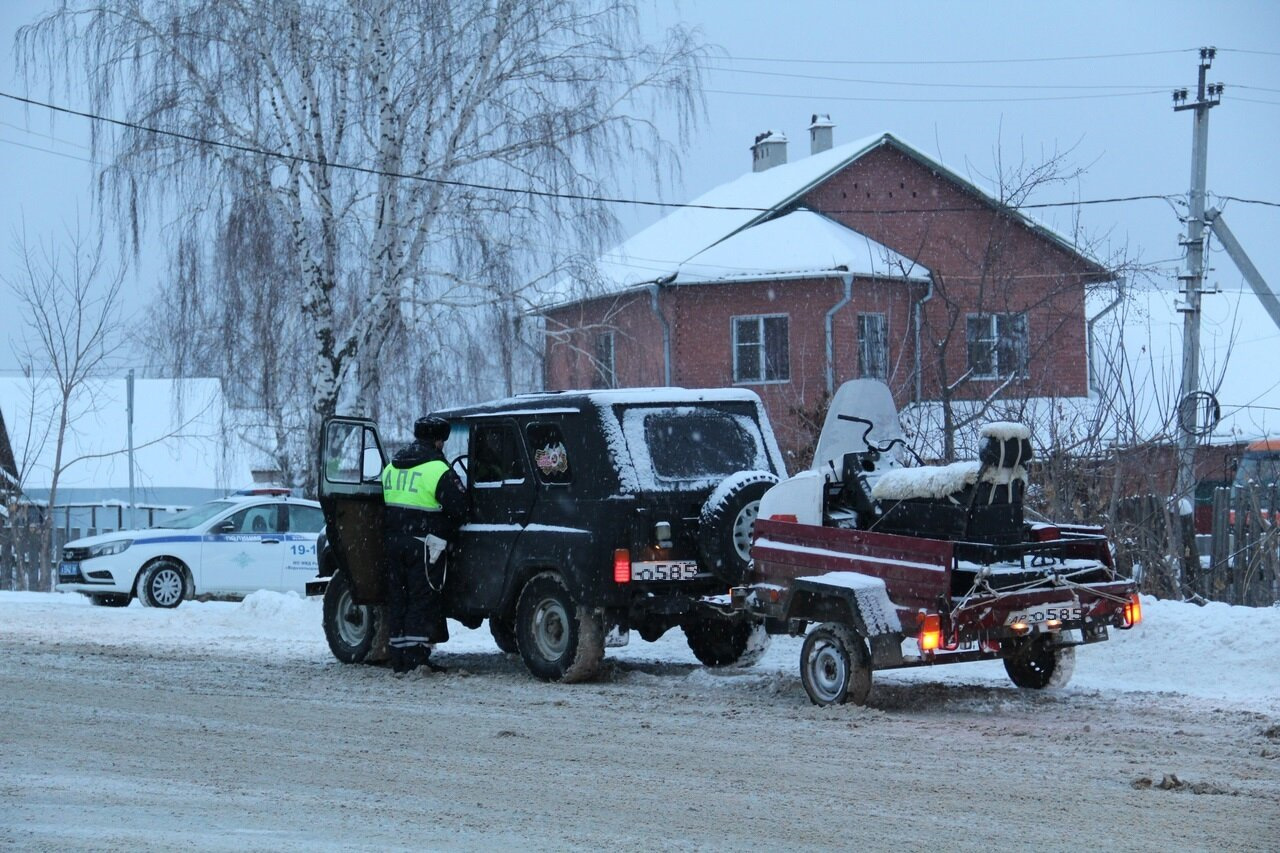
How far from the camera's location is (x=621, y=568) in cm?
1089

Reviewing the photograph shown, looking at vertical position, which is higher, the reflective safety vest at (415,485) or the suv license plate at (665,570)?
the reflective safety vest at (415,485)

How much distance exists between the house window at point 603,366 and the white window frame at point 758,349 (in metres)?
2.59

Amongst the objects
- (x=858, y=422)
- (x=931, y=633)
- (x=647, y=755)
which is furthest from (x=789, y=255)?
(x=647, y=755)

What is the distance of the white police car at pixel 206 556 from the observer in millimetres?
20250

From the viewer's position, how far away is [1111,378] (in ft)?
54.7

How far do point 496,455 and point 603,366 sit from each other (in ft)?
37.5

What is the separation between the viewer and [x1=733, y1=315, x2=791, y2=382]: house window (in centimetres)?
3097

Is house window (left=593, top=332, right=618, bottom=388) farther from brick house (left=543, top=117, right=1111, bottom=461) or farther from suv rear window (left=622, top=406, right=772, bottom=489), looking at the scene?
suv rear window (left=622, top=406, right=772, bottom=489)

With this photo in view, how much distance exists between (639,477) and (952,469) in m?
2.41

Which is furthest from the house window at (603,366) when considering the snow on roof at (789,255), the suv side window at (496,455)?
the suv side window at (496,455)

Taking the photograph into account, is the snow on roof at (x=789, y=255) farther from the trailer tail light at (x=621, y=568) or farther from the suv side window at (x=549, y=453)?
the trailer tail light at (x=621, y=568)

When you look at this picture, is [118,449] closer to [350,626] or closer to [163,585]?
[163,585]

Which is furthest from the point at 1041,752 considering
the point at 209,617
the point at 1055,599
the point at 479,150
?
the point at 479,150

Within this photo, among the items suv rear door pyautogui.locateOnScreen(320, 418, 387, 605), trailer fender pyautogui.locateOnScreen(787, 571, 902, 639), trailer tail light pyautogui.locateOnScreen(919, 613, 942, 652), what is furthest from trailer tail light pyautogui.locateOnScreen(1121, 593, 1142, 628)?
suv rear door pyautogui.locateOnScreen(320, 418, 387, 605)
